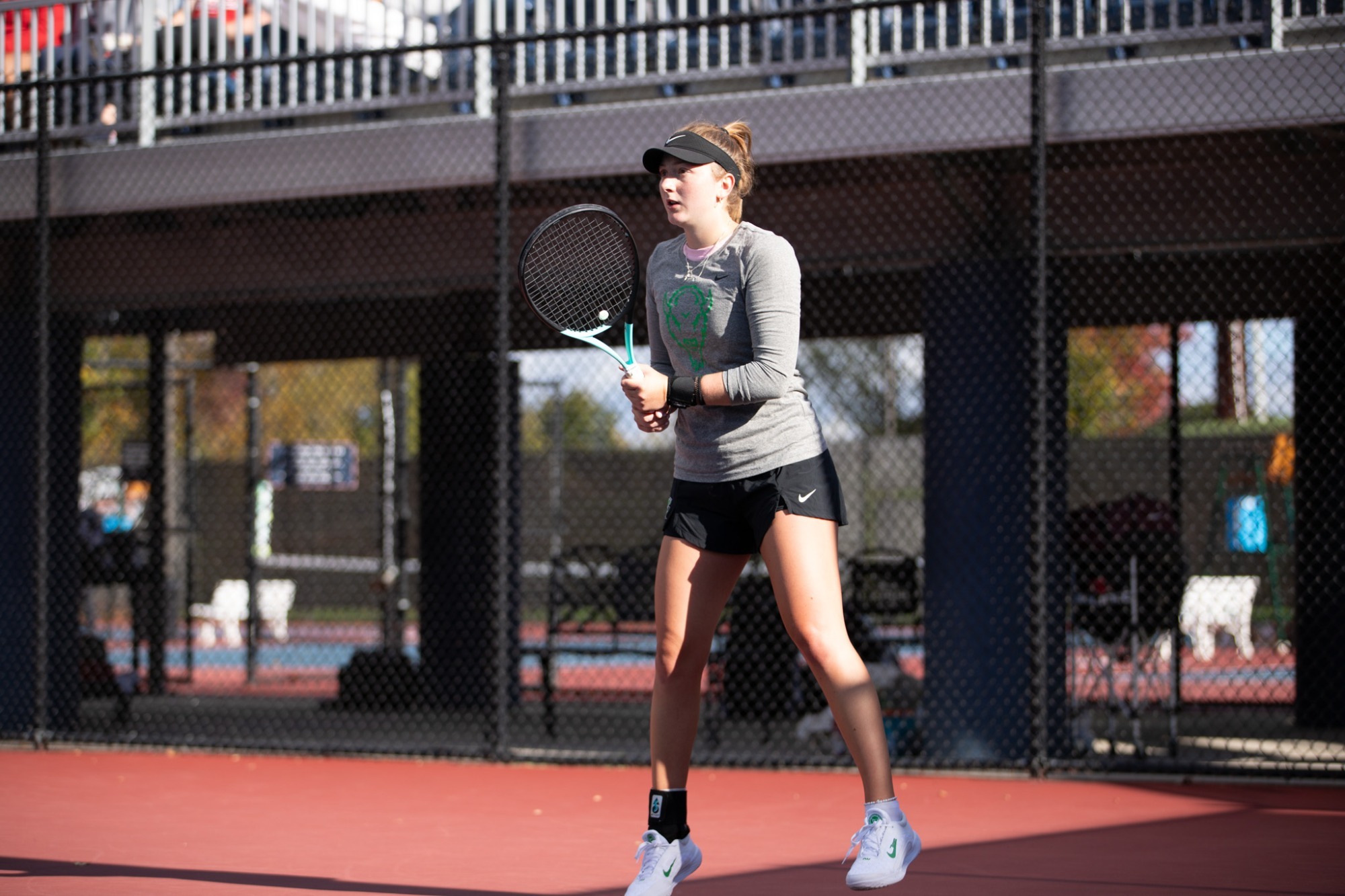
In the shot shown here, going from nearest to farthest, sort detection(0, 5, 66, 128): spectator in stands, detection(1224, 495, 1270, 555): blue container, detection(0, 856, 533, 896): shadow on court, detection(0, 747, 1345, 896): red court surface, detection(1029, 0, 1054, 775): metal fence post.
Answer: detection(0, 856, 533, 896): shadow on court, detection(0, 747, 1345, 896): red court surface, detection(1029, 0, 1054, 775): metal fence post, detection(0, 5, 66, 128): spectator in stands, detection(1224, 495, 1270, 555): blue container

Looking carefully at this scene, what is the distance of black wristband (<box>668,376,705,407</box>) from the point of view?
3.73m

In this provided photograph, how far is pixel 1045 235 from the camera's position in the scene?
6.98m

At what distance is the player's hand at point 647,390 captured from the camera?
3.65 metres

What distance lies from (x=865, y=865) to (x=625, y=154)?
5024 millimetres

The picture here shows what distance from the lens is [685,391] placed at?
3.73 m

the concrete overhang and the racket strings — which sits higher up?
the concrete overhang

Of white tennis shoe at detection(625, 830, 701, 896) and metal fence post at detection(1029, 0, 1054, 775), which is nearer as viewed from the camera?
white tennis shoe at detection(625, 830, 701, 896)

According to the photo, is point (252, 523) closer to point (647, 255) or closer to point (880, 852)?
point (647, 255)

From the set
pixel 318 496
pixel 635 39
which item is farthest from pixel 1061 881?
pixel 318 496

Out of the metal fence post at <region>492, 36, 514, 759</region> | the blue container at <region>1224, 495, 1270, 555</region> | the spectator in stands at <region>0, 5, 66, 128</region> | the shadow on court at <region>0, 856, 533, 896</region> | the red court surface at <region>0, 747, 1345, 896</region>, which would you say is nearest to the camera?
the shadow on court at <region>0, 856, 533, 896</region>

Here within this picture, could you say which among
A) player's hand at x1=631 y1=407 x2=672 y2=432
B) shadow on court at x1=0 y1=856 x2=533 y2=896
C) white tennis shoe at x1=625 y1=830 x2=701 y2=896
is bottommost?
shadow on court at x1=0 y1=856 x2=533 y2=896

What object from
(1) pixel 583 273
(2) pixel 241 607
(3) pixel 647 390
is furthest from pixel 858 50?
(2) pixel 241 607

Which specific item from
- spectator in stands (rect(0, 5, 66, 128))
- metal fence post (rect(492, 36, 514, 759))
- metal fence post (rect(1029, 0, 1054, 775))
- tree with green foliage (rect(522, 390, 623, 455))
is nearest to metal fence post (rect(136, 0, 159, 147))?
spectator in stands (rect(0, 5, 66, 128))

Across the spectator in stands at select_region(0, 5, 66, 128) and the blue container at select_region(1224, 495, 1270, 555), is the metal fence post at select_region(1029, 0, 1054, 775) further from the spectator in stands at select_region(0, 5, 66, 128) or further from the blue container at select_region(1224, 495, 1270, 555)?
the blue container at select_region(1224, 495, 1270, 555)
